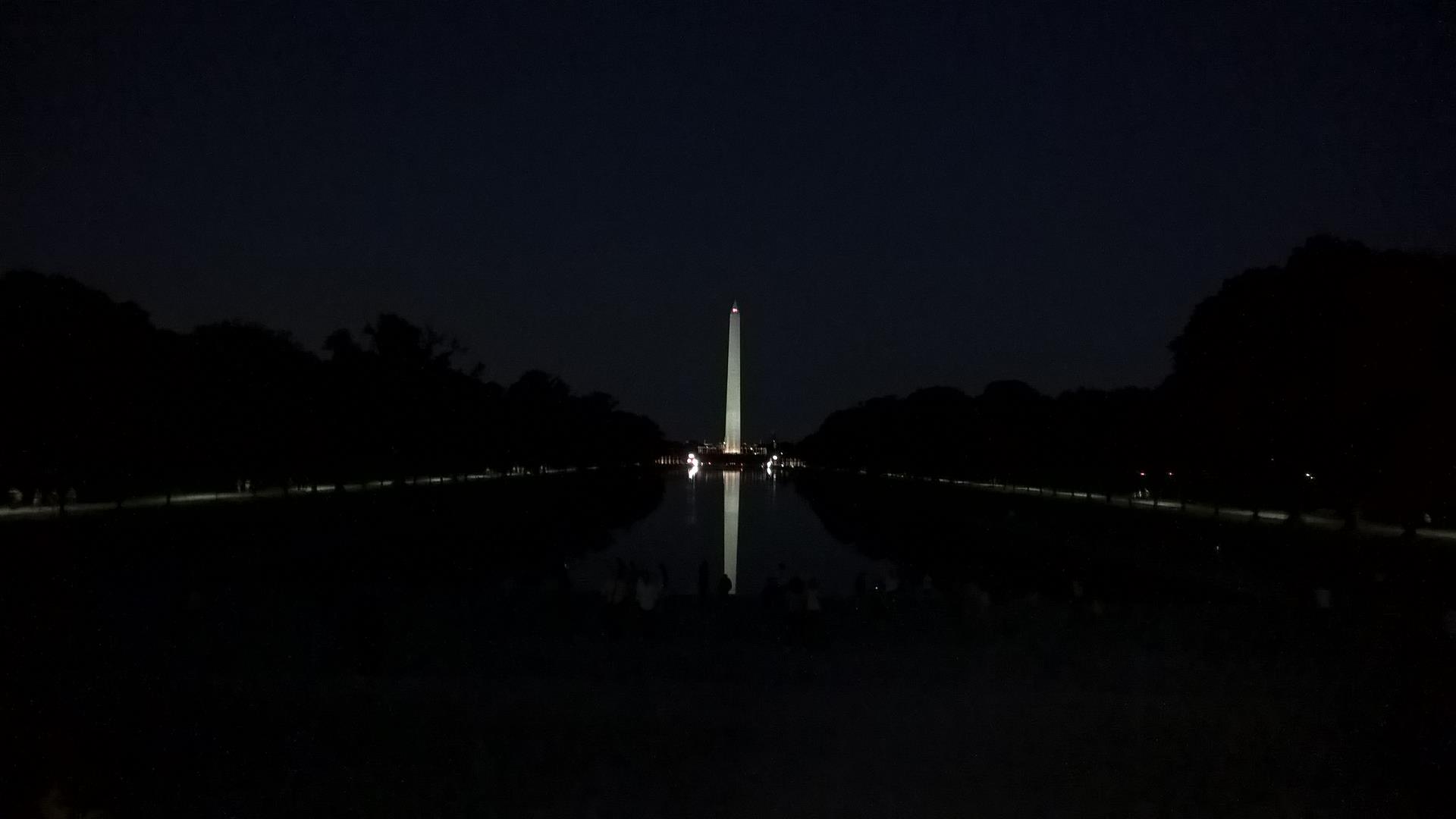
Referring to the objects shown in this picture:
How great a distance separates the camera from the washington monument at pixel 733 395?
105m

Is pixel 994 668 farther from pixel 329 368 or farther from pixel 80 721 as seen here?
pixel 329 368

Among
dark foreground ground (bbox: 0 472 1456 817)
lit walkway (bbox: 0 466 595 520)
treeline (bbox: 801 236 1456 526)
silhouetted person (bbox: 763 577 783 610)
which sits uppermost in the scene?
treeline (bbox: 801 236 1456 526)

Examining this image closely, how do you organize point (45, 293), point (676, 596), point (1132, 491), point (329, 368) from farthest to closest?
point (329, 368) → point (1132, 491) → point (45, 293) → point (676, 596)

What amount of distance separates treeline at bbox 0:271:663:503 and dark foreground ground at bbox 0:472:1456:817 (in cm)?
1629

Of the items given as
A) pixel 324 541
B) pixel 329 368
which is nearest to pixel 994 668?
pixel 324 541

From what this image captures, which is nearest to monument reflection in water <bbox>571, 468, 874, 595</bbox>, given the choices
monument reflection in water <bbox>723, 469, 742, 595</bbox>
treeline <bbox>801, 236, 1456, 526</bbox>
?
monument reflection in water <bbox>723, 469, 742, 595</bbox>

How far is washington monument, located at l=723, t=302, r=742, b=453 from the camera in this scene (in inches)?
4151

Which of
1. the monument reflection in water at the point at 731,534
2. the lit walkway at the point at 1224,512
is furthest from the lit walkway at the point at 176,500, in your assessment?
the lit walkway at the point at 1224,512

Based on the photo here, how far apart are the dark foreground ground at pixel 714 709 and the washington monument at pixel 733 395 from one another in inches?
3551

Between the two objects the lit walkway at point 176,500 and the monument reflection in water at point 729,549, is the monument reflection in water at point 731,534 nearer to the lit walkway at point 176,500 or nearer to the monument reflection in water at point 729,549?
the monument reflection in water at point 729,549

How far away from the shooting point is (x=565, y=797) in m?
8.91

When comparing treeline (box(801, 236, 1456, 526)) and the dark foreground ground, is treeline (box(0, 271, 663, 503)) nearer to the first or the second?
the dark foreground ground

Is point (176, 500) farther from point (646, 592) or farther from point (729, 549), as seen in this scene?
point (646, 592)

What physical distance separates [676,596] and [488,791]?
780cm
